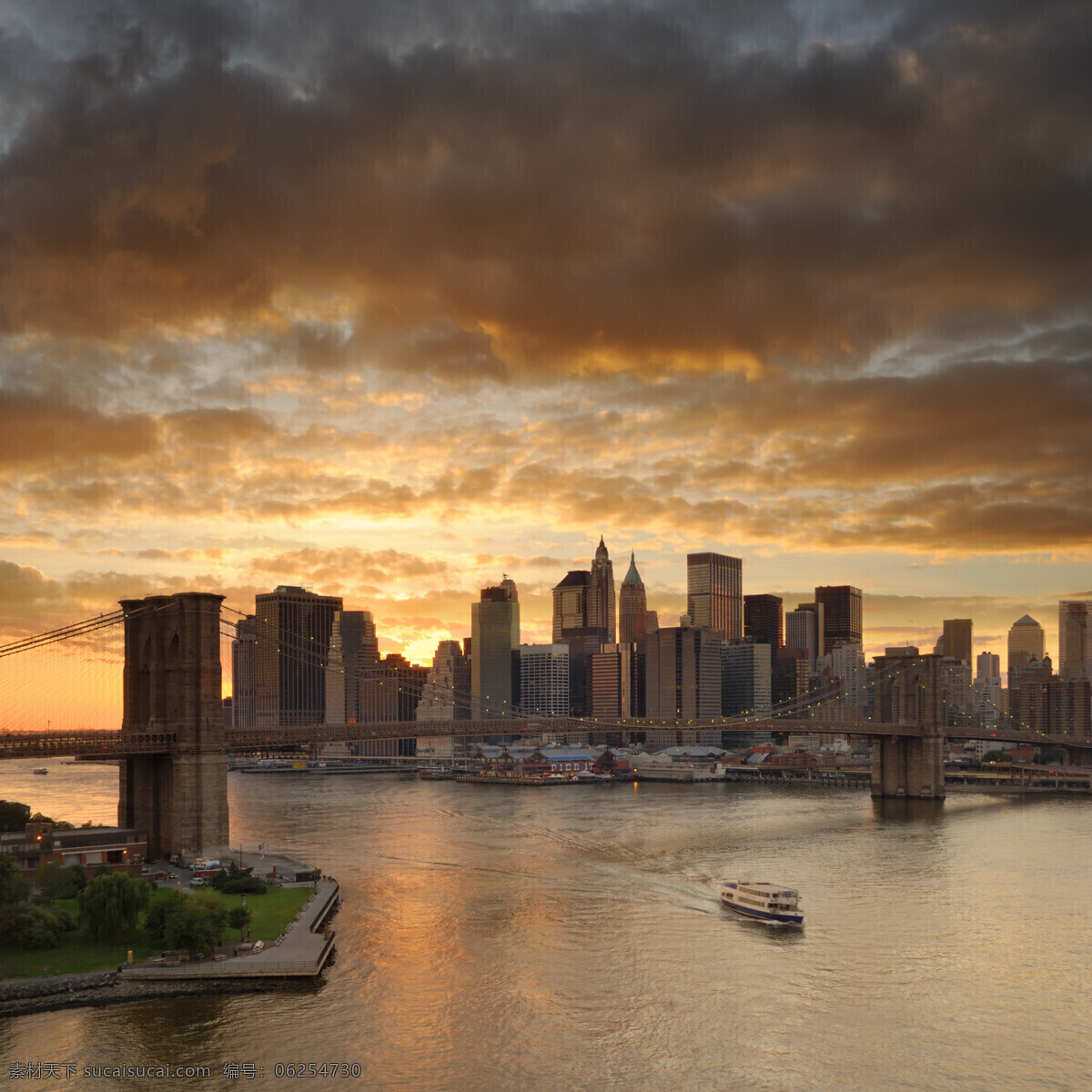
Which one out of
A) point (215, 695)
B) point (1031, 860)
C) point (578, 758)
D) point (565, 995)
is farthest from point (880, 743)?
point (565, 995)

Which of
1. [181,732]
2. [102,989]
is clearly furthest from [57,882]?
[102,989]

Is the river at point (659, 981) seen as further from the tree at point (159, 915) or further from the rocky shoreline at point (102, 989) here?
the tree at point (159, 915)

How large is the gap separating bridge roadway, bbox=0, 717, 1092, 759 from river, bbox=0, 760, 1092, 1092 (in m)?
5.88

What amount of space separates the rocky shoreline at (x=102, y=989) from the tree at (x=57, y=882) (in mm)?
8714

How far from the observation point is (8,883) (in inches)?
1233

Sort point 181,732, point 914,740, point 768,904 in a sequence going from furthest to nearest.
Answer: point 914,740
point 181,732
point 768,904

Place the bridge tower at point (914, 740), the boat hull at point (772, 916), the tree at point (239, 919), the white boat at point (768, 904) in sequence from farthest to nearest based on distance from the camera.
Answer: the bridge tower at point (914, 740) < the white boat at point (768, 904) < the boat hull at point (772, 916) < the tree at point (239, 919)

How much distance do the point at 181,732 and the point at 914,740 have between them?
69.0 m

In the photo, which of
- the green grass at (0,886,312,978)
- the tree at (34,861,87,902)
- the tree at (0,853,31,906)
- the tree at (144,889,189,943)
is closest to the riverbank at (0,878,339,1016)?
the green grass at (0,886,312,978)

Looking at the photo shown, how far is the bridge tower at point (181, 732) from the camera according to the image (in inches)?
1738

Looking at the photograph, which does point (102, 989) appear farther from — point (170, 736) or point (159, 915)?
point (170, 736)

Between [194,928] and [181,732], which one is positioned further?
[181,732]

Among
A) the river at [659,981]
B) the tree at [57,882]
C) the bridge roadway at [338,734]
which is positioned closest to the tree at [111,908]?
the river at [659,981]

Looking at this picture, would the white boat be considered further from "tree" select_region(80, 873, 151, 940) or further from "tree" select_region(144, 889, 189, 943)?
"tree" select_region(80, 873, 151, 940)
